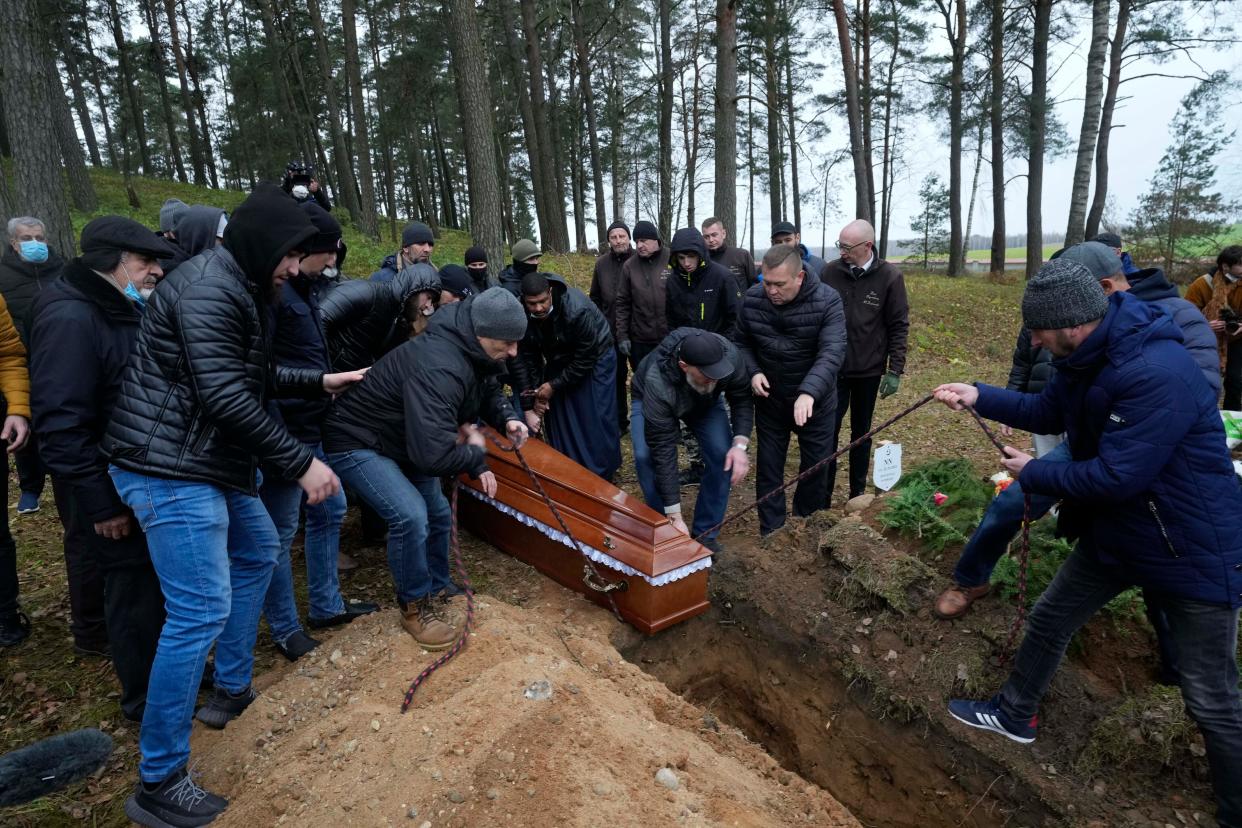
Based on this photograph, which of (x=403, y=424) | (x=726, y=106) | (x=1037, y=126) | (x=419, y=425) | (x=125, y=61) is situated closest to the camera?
(x=419, y=425)

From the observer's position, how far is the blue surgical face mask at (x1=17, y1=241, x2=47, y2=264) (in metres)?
3.70

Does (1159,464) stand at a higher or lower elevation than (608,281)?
lower

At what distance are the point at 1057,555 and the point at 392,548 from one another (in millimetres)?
3233

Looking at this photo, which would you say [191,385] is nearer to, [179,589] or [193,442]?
[193,442]

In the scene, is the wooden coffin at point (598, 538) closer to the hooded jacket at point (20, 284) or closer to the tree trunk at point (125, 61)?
the hooded jacket at point (20, 284)

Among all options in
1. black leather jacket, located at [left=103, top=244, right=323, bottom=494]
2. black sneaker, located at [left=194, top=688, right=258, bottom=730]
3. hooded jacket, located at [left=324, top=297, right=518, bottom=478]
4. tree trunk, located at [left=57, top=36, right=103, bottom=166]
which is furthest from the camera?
tree trunk, located at [left=57, top=36, right=103, bottom=166]

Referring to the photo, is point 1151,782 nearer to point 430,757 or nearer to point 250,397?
point 430,757

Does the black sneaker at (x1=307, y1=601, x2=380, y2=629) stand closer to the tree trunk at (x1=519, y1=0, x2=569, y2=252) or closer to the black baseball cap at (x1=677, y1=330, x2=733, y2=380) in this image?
the black baseball cap at (x1=677, y1=330, x2=733, y2=380)

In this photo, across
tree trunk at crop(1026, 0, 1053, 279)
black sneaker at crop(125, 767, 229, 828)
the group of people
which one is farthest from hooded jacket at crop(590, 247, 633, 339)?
tree trunk at crop(1026, 0, 1053, 279)

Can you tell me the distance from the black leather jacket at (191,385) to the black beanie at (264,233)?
0.05 metres

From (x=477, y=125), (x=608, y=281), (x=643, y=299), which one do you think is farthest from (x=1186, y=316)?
(x=477, y=125)

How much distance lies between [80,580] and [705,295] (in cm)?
390

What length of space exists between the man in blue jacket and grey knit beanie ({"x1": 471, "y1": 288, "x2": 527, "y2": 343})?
1892 millimetres

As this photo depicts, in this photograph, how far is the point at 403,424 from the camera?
292cm
